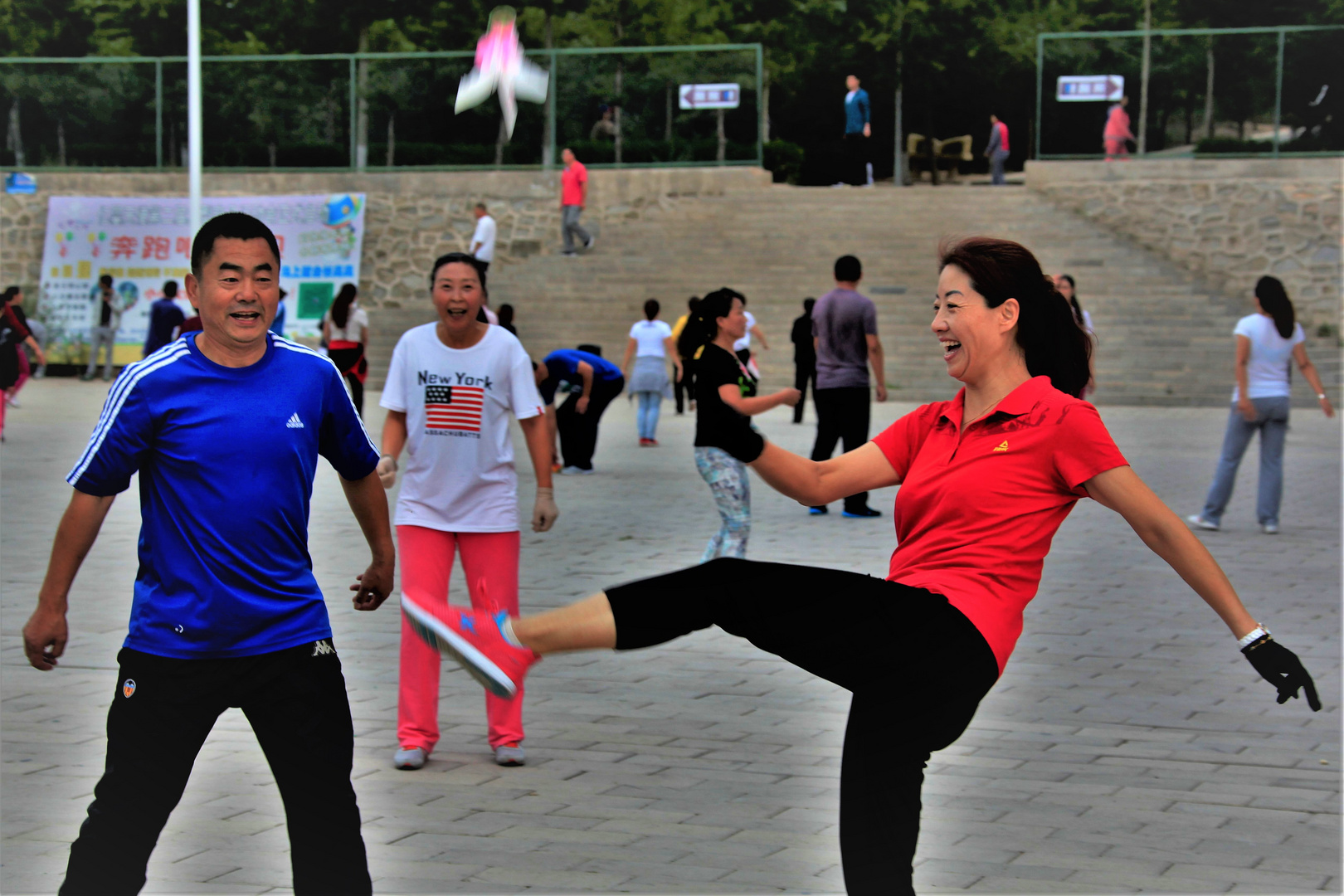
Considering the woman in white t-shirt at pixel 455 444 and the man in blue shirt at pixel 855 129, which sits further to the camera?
the man in blue shirt at pixel 855 129

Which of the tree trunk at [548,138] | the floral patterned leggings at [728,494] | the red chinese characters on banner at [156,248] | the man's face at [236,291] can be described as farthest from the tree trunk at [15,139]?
the man's face at [236,291]

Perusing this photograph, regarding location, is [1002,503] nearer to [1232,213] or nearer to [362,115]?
[1232,213]

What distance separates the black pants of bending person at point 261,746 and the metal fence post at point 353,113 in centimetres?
2704

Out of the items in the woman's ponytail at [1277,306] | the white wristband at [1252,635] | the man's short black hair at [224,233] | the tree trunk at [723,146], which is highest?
the tree trunk at [723,146]

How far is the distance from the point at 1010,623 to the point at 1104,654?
4.07 metres

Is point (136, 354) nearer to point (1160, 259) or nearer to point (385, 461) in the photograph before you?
point (1160, 259)

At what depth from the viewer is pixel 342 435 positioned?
338 centimetres

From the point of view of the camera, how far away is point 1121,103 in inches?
Answer: 1100

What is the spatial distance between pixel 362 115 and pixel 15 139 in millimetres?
7375

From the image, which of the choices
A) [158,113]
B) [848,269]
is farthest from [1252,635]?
[158,113]

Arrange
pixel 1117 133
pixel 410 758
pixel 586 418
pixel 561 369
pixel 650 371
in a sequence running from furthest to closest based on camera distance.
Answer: pixel 1117 133
pixel 650 371
pixel 586 418
pixel 561 369
pixel 410 758

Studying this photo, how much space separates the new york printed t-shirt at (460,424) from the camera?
527cm

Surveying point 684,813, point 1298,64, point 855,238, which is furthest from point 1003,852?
point 1298,64

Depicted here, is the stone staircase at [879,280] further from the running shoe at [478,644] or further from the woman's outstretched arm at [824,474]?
the running shoe at [478,644]
